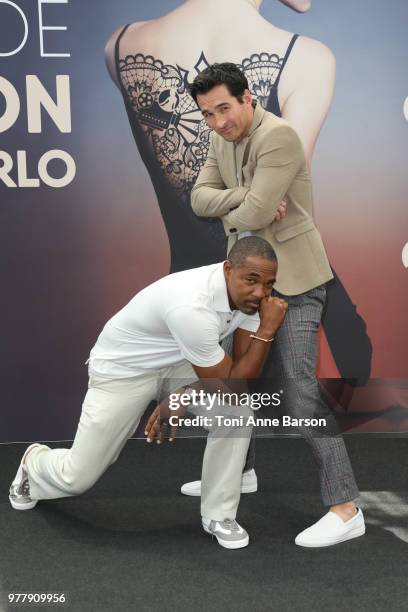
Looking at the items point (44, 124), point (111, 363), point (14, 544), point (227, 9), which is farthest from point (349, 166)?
point (14, 544)

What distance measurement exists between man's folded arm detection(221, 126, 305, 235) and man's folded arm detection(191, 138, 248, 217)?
0.42 ft

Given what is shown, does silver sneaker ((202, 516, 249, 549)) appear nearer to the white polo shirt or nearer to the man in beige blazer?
the man in beige blazer

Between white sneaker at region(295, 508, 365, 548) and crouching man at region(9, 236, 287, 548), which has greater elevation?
crouching man at region(9, 236, 287, 548)

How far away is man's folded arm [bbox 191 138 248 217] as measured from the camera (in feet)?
9.55

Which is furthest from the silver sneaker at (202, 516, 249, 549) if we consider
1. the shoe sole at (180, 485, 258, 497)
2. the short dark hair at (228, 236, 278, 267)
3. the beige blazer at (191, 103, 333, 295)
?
the short dark hair at (228, 236, 278, 267)

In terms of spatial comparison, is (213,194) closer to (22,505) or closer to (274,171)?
(274,171)

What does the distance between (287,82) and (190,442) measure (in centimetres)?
176

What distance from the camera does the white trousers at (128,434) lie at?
2.78m

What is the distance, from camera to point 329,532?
279cm

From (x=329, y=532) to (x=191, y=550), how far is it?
48 centimetres

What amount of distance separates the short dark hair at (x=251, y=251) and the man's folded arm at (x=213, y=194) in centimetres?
42

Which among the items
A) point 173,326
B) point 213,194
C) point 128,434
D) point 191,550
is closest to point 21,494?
point 128,434

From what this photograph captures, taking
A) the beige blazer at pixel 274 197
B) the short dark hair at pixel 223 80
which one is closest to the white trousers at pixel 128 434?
the beige blazer at pixel 274 197

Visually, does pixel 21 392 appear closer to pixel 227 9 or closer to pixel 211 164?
pixel 211 164
